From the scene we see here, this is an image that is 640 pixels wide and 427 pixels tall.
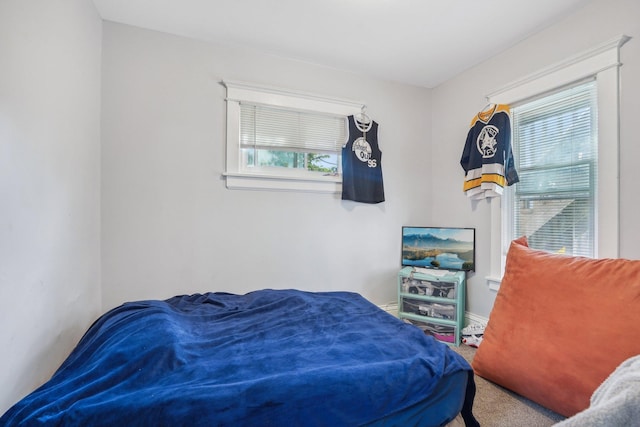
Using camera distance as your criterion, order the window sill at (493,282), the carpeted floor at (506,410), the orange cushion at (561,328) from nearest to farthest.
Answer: the orange cushion at (561,328)
the carpeted floor at (506,410)
the window sill at (493,282)

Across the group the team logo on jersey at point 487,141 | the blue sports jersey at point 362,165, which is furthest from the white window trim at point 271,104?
the team logo on jersey at point 487,141

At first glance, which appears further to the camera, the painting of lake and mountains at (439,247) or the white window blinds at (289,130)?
the painting of lake and mountains at (439,247)

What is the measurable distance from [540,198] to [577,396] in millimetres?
1418

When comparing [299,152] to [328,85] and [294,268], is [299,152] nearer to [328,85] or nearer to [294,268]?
[328,85]

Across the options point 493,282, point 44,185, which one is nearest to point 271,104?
point 44,185

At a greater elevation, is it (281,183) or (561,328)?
(281,183)

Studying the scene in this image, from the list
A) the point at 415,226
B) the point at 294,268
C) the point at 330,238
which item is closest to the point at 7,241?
the point at 294,268

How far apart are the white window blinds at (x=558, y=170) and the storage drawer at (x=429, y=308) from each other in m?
0.81

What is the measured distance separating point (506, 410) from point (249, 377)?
1.32 m

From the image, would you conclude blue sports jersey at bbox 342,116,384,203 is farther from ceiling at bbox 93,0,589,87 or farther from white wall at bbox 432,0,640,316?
white wall at bbox 432,0,640,316

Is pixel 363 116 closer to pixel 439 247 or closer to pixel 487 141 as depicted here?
pixel 487 141

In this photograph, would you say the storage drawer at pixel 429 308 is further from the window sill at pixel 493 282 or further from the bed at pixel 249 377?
the bed at pixel 249 377

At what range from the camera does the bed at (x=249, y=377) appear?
2.99ft

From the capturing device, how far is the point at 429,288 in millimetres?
2543
